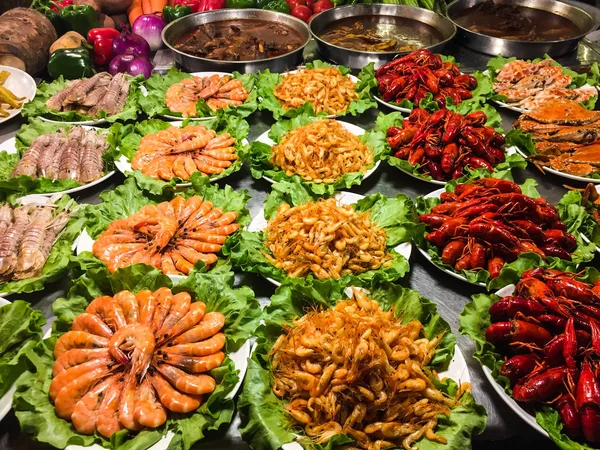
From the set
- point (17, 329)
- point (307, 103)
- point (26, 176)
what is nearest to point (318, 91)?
point (307, 103)

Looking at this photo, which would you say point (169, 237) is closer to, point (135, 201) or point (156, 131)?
point (135, 201)

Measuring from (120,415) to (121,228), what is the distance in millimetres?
1528

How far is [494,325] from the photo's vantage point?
268cm

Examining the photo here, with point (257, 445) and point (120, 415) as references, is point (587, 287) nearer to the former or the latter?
point (257, 445)

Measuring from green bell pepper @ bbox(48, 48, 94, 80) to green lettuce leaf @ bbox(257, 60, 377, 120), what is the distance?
217 centimetres

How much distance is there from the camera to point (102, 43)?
233 inches

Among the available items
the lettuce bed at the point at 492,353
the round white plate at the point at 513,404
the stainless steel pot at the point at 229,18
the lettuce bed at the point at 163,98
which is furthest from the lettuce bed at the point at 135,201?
the stainless steel pot at the point at 229,18

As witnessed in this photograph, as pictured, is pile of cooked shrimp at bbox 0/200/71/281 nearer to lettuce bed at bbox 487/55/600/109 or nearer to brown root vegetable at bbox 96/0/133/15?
lettuce bed at bbox 487/55/600/109

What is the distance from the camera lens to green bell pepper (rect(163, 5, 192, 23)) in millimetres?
6605

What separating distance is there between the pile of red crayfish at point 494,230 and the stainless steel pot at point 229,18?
9.69ft

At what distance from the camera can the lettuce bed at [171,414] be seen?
220 cm

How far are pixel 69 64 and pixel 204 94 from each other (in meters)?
1.92

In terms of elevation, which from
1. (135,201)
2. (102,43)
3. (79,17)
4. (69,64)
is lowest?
(135,201)

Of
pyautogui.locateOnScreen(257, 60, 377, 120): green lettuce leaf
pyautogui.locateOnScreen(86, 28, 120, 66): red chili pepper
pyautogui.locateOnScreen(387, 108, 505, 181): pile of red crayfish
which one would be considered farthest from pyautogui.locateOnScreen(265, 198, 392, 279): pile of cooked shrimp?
pyautogui.locateOnScreen(86, 28, 120, 66): red chili pepper
